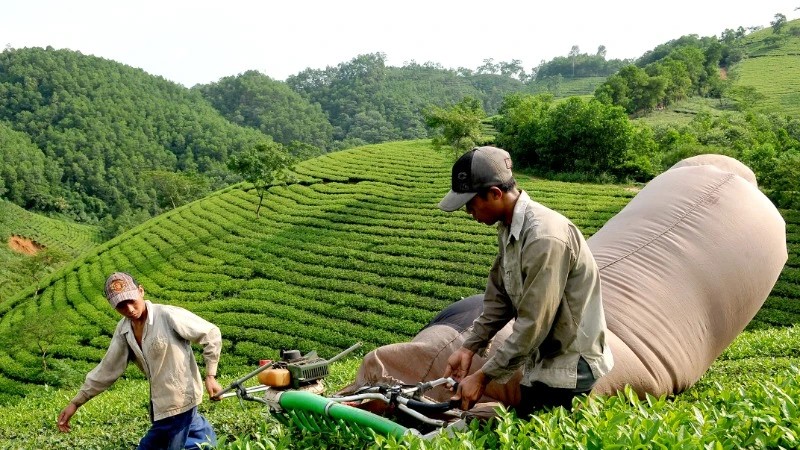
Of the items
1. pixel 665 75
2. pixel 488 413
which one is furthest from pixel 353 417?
pixel 665 75

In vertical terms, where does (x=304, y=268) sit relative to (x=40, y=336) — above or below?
below

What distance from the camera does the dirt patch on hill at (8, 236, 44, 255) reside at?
48.1 meters

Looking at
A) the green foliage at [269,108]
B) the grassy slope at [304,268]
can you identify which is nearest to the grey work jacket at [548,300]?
the grassy slope at [304,268]

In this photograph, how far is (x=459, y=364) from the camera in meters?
3.24

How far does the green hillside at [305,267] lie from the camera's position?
17.6 metres

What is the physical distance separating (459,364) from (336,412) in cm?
70

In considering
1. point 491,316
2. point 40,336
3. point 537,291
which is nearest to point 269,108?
point 40,336

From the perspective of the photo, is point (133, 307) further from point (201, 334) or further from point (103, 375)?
point (103, 375)

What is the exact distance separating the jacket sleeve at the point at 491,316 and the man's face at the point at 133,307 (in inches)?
72.9

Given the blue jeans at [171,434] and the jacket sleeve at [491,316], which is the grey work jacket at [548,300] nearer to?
the jacket sleeve at [491,316]

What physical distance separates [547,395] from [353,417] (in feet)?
2.80

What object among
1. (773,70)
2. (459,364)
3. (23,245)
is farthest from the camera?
(773,70)

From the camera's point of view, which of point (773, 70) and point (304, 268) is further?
point (773, 70)

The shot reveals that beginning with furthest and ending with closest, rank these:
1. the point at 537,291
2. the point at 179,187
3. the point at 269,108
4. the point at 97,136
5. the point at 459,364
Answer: the point at 269,108 → the point at 97,136 → the point at 179,187 → the point at 459,364 → the point at 537,291
